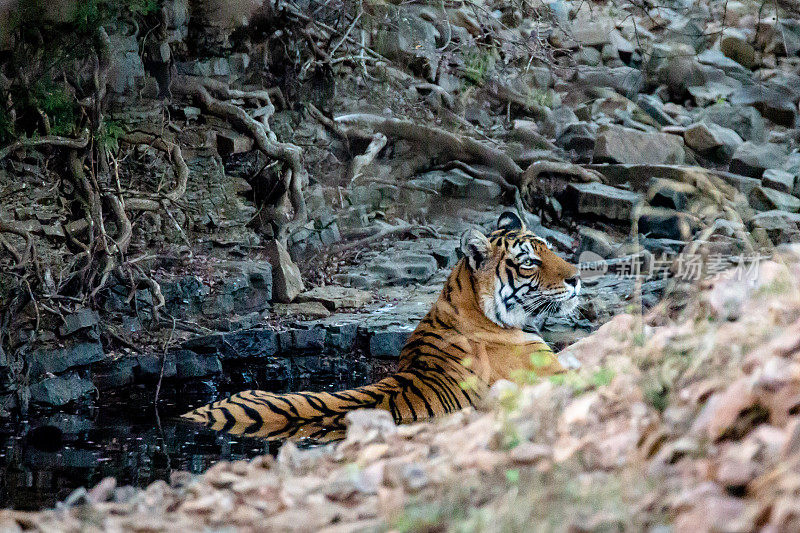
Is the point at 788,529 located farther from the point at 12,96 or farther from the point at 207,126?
the point at 207,126

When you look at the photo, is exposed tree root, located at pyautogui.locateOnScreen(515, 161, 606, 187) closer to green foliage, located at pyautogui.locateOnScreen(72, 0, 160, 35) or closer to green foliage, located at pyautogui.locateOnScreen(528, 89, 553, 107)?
green foliage, located at pyautogui.locateOnScreen(528, 89, 553, 107)

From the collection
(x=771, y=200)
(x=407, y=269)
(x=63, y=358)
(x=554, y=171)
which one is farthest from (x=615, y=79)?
(x=63, y=358)

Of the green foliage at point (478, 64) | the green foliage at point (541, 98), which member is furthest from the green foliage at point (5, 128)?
the green foliage at point (541, 98)

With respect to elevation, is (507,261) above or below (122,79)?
below

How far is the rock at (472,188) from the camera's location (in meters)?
10.7

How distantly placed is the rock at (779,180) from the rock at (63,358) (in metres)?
8.26

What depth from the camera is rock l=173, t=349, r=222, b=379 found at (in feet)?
21.8

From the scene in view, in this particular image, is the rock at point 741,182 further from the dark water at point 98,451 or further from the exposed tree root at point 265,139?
the dark water at point 98,451

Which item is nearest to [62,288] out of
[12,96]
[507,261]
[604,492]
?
[12,96]

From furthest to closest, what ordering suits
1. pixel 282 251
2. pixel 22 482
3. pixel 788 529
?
pixel 282 251 < pixel 22 482 < pixel 788 529

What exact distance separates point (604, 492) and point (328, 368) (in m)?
4.90

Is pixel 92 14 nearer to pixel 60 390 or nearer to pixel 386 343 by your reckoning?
pixel 60 390

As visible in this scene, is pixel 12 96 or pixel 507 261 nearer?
pixel 507 261

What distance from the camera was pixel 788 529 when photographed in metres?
1.88
